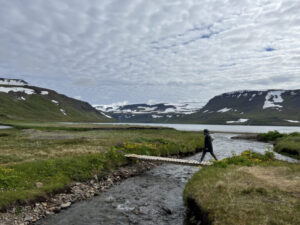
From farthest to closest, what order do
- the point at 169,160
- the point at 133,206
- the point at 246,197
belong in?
the point at 169,160
the point at 133,206
the point at 246,197

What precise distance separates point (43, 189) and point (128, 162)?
14.3 m

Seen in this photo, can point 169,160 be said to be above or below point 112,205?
above

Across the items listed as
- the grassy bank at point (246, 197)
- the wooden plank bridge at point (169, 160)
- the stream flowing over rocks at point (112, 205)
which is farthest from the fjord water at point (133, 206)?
the grassy bank at point (246, 197)

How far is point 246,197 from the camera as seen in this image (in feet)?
40.2

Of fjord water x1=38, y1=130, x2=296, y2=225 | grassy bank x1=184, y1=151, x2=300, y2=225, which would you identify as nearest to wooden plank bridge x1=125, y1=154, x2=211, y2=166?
fjord water x1=38, y1=130, x2=296, y2=225

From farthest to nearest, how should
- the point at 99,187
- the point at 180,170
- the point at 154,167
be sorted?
the point at 154,167 → the point at 180,170 → the point at 99,187

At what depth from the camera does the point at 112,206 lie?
1747 cm

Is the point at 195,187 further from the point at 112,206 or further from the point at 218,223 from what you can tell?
the point at 112,206

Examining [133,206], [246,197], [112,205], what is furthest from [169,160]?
[246,197]

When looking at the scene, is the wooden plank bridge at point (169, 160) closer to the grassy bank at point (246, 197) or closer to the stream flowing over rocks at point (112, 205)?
the stream flowing over rocks at point (112, 205)

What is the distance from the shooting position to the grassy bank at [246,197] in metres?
9.73

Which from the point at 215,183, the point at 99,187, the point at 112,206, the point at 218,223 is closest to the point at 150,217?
the point at 112,206

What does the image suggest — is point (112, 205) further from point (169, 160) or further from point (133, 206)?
point (169, 160)

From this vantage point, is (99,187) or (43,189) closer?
(43,189)
